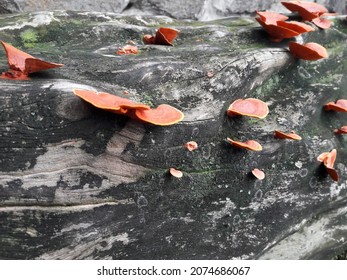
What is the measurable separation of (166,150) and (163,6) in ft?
8.58

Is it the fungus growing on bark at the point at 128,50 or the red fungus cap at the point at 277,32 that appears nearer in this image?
the fungus growing on bark at the point at 128,50

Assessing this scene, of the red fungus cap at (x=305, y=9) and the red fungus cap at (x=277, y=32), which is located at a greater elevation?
the red fungus cap at (x=305, y=9)

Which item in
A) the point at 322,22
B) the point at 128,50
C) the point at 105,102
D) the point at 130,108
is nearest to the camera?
the point at 105,102

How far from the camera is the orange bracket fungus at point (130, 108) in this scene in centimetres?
240

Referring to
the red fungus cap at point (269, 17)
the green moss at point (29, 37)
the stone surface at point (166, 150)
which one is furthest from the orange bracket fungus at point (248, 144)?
the green moss at point (29, 37)

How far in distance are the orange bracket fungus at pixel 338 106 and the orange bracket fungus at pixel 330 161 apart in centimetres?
43

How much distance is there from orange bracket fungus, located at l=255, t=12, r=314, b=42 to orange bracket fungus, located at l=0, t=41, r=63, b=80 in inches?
77.6

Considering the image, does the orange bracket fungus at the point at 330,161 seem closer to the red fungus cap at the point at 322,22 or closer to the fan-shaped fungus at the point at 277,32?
the fan-shaped fungus at the point at 277,32

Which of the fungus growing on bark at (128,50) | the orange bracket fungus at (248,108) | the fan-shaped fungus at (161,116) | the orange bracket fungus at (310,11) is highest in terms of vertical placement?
the orange bracket fungus at (310,11)

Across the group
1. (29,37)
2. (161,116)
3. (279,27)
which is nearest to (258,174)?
(161,116)

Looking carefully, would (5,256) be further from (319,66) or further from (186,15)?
(186,15)

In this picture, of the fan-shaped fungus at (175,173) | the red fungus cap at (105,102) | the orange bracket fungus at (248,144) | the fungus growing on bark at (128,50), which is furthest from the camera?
the fungus growing on bark at (128,50)

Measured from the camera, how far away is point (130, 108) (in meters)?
2.54

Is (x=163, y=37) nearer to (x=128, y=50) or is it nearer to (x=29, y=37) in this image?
(x=128, y=50)
